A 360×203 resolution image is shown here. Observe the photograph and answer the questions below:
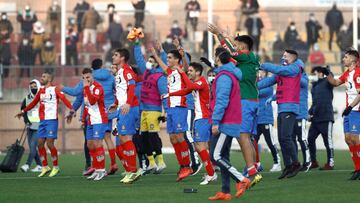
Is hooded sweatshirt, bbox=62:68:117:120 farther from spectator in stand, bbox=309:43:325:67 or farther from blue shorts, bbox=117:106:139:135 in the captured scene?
spectator in stand, bbox=309:43:325:67

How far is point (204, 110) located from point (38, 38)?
1566cm

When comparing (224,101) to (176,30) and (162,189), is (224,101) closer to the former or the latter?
(162,189)

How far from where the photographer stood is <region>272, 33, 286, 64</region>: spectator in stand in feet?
115

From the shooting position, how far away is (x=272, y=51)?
35.2 m

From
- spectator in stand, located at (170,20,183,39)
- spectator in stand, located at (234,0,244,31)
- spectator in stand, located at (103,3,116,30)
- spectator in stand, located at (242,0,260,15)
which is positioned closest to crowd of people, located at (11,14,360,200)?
spectator in stand, located at (103,3,116,30)

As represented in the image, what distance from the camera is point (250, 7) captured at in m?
35.4

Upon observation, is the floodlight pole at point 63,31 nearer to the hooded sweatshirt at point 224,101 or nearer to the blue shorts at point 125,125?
the blue shorts at point 125,125

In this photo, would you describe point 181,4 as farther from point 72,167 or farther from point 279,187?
point 279,187

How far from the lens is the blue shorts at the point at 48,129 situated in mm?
22844

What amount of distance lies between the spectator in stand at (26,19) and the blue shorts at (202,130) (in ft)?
51.6

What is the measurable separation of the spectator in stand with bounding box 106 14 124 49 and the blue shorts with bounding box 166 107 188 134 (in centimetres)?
1370

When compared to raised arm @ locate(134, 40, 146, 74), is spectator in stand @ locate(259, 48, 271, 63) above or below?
above

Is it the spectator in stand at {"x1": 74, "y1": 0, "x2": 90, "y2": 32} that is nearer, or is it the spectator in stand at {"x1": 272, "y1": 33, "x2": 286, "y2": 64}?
the spectator in stand at {"x1": 272, "y1": 33, "x2": 286, "y2": 64}

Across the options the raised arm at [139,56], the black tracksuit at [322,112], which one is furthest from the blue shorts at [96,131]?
the black tracksuit at [322,112]
